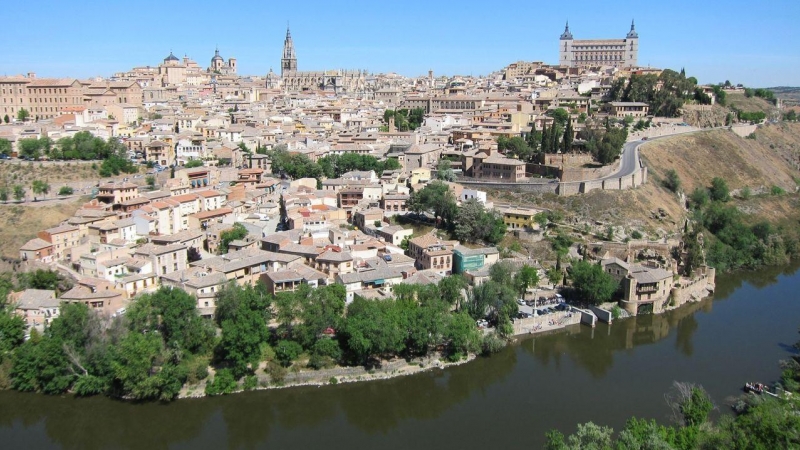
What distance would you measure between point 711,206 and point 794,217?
4.28 meters

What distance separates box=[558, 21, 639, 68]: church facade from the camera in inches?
2119

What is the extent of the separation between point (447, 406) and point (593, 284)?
588 cm

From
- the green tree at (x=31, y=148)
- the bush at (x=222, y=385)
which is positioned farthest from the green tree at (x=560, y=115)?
the bush at (x=222, y=385)

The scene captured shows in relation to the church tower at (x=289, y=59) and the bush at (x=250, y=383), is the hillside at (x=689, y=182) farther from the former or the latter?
the church tower at (x=289, y=59)

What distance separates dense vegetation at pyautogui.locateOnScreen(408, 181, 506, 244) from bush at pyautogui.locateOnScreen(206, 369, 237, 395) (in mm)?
8582

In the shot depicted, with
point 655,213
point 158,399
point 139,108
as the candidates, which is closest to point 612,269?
point 655,213

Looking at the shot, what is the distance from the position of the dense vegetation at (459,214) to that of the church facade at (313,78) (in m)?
36.4

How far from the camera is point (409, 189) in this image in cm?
2244

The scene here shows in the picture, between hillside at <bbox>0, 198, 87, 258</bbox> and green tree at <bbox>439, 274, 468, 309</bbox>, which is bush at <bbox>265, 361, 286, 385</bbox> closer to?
green tree at <bbox>439, 274, 468, 309</bbox>

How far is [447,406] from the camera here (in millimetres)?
12273

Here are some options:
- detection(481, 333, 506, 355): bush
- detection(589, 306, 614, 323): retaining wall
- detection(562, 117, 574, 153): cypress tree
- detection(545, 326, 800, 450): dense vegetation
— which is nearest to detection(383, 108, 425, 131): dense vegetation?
detection(562, 117, 574, 153): cypress tree

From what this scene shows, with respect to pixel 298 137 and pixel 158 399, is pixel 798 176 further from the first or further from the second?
pixel 158 399

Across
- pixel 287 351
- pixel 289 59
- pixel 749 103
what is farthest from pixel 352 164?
pixel 289 59

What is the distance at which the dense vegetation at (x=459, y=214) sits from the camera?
62.5 ft
